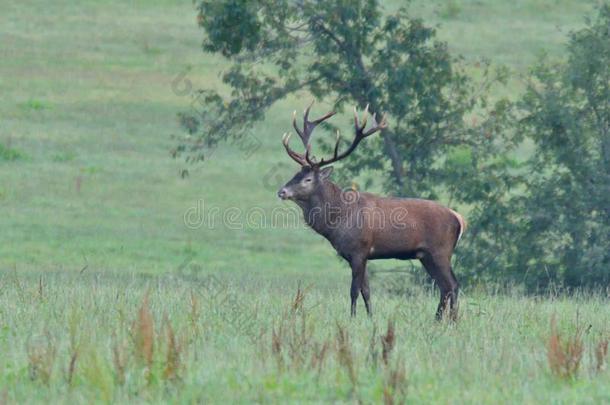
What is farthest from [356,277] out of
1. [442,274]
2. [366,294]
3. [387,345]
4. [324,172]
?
[387,345]

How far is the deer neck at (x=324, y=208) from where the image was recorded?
13984 mm

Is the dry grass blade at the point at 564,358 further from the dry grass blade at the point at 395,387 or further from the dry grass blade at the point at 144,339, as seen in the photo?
the dry grass blade at the point at 144,339

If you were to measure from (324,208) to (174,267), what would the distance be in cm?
1079

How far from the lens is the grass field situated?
327 inches

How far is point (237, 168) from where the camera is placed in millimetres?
31938

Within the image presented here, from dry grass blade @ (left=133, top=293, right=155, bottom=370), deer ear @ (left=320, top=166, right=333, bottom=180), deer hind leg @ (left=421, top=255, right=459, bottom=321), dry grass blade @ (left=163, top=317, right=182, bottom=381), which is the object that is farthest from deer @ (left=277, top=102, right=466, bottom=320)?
dry grass blade @ (left=163, top=317, right=182, bottom=381)

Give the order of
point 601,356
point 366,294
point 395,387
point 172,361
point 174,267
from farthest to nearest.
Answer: point 174,267
point 366,294
point 601,356
point 172,361
point 395,387

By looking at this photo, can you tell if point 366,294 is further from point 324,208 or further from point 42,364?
point 42,364

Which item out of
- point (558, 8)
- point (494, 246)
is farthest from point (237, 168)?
point (558, 8)

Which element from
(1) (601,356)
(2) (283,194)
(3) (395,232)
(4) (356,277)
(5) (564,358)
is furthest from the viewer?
(2) (283,194)

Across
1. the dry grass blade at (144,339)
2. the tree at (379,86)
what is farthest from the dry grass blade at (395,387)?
the tree at (379,86)

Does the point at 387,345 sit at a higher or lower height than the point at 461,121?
lower

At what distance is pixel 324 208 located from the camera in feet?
46.3

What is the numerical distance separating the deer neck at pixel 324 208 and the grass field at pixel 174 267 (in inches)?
30.1
